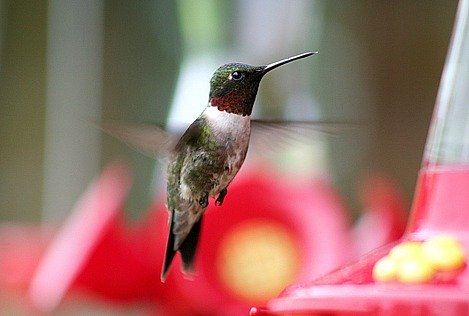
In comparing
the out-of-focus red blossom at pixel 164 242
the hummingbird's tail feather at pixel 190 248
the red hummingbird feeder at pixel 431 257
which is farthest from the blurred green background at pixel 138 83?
A: the hummingbird's tail feather at pixel 190 248

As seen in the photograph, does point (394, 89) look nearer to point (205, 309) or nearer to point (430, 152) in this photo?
point (205, 309)

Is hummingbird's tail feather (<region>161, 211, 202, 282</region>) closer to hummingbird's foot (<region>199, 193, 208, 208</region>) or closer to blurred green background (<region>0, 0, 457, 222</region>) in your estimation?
hummingbird's foot (<region>199, 193, 208, 208</region>)

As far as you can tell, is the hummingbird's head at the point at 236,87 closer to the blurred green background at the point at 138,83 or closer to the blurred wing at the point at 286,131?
the blurred wing at the point at 286,131

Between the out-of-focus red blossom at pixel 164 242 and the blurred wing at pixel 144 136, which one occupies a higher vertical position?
the blurred wing at pixel 144 136

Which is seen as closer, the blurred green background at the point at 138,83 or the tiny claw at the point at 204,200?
the tiny claw at the point at 204,200

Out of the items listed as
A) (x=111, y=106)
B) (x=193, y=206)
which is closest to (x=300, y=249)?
(x=193, y=206)

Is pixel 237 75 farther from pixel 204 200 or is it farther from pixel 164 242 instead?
pixel 164 242
